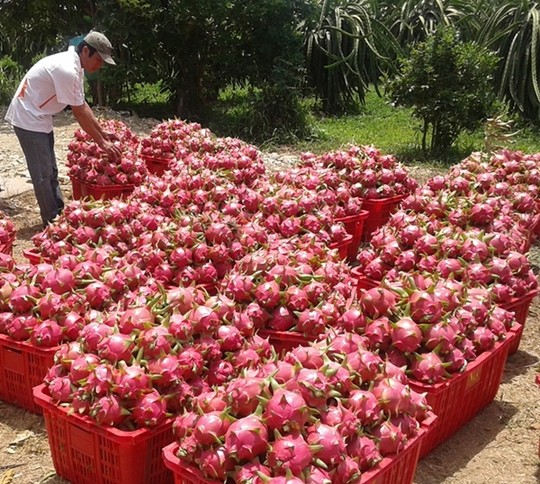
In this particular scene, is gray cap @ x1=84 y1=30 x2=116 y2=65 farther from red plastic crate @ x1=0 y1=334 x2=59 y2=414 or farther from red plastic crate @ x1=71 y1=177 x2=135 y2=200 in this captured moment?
red plastic crate @ x1=0 y1=334 x2=59 y2=414

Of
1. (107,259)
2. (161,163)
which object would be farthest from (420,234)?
(161,163)

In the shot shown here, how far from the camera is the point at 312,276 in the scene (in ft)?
11.3

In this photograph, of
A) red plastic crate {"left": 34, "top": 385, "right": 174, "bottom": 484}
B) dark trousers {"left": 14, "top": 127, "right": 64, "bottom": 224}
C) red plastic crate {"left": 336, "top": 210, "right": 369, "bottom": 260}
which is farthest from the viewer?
dark trousers {"left": 14, "top": 127, "right": 64, "bottom": 224}

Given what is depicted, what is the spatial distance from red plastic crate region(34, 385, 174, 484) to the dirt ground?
0.21 m

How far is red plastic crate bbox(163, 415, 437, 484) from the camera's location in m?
2.29

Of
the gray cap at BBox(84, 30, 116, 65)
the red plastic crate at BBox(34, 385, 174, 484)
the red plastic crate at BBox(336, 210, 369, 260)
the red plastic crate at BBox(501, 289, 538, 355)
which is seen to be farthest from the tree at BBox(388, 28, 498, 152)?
the red plastic crate at BBox(34, 385, 174, 484)

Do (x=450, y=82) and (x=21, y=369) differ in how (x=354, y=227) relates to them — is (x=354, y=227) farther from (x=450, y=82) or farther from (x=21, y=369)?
(x=450, y=82)

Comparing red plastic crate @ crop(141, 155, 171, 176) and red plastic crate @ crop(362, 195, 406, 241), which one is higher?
red plastic crate @ crop(141, 155, 171, 176)

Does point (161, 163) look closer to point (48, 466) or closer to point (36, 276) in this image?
point (36, 276)

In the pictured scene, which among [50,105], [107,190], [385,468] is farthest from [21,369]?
[50,105]

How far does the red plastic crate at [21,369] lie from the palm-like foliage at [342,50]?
10.0m

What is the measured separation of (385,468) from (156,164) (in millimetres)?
4863

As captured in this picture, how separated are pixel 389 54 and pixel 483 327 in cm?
1069

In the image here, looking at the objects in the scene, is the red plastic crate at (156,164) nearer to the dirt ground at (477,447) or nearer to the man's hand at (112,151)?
the man's hand at (112,151)
